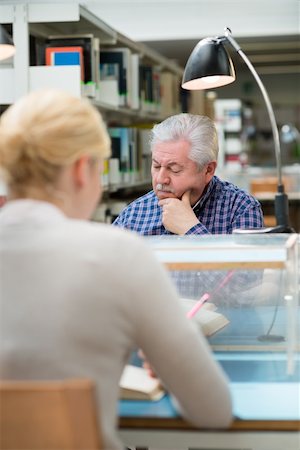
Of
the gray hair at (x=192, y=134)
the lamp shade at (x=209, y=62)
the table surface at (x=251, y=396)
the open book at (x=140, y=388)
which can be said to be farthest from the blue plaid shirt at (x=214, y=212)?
the open book at (x=140, y=388)

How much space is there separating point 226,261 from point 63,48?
246 centimetres

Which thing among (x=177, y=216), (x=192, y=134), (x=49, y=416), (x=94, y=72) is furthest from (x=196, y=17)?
(x=49, y=416)

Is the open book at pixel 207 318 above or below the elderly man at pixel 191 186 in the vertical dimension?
below

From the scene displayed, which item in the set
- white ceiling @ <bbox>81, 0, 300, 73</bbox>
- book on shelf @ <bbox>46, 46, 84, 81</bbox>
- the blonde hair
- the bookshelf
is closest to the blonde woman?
the blonde hair

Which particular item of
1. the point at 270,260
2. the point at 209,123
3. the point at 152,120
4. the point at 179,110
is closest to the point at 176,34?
the point at 179,110

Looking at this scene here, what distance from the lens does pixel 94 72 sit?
163 inches

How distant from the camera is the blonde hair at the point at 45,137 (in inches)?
53.2

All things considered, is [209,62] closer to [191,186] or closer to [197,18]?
[191,186]

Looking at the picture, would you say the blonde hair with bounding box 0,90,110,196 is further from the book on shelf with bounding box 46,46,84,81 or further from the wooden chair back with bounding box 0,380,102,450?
the book on shelf with bounding box 46,46,84,81

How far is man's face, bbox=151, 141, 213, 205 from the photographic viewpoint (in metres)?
2.91

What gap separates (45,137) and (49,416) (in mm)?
481

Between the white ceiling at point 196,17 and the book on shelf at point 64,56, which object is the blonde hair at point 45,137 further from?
the white ceiling at point 196,17

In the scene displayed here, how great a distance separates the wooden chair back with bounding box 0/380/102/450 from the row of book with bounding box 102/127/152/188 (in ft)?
10.4

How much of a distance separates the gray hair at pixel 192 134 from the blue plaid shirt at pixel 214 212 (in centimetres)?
12
